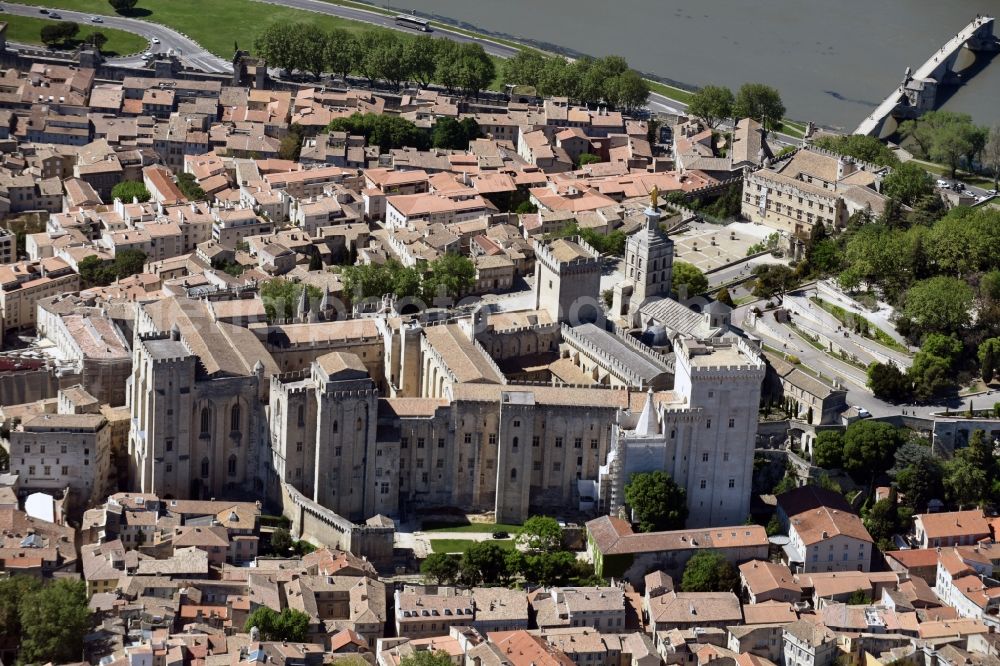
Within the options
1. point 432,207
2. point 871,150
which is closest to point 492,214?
point 432,207

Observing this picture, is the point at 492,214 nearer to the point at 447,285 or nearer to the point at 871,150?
the point at 447,285

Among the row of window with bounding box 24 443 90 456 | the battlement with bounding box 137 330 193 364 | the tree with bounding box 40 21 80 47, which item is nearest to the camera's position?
the battlement with bounding box 137 330 193 364

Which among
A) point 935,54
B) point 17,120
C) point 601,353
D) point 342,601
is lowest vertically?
point 342,601

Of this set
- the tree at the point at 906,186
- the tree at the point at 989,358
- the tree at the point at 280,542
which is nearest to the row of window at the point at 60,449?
the tree at the point at 280,542

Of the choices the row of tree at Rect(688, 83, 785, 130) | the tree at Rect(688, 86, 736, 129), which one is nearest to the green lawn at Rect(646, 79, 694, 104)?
the tree at Rect(688, 86, 736, 129)

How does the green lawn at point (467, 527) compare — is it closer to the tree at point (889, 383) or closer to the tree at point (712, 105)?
the tree at point (889, 383)

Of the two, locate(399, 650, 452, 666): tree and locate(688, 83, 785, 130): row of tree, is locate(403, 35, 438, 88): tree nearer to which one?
locate(688, 83, 785, 130): row of tree

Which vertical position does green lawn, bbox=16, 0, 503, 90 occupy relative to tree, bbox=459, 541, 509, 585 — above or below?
above
